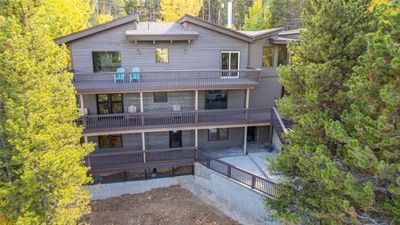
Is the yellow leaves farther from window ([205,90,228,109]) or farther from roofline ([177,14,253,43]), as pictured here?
window ([205,90,228,109])

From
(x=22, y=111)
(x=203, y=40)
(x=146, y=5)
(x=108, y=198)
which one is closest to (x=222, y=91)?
(x=203, y=40)

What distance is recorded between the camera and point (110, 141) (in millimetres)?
16109

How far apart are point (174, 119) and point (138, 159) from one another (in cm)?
314

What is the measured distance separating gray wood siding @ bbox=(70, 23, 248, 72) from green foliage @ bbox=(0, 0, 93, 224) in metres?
6.08

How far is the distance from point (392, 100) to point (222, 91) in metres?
11.9

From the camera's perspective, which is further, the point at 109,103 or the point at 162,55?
the point at 162,55

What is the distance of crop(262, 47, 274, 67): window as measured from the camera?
17469 mm

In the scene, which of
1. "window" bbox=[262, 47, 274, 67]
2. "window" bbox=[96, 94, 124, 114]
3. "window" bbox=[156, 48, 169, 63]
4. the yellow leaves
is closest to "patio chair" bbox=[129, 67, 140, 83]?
"window" bbox=[96, 94, 124, 114]

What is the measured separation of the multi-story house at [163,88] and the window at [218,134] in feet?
0.22

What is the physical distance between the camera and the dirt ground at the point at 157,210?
12.4 metres

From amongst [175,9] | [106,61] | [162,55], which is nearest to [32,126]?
[106,61]

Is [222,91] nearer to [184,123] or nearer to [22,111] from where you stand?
[184,123]

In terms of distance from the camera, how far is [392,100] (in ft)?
17.7

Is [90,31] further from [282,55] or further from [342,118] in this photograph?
[342,118]
